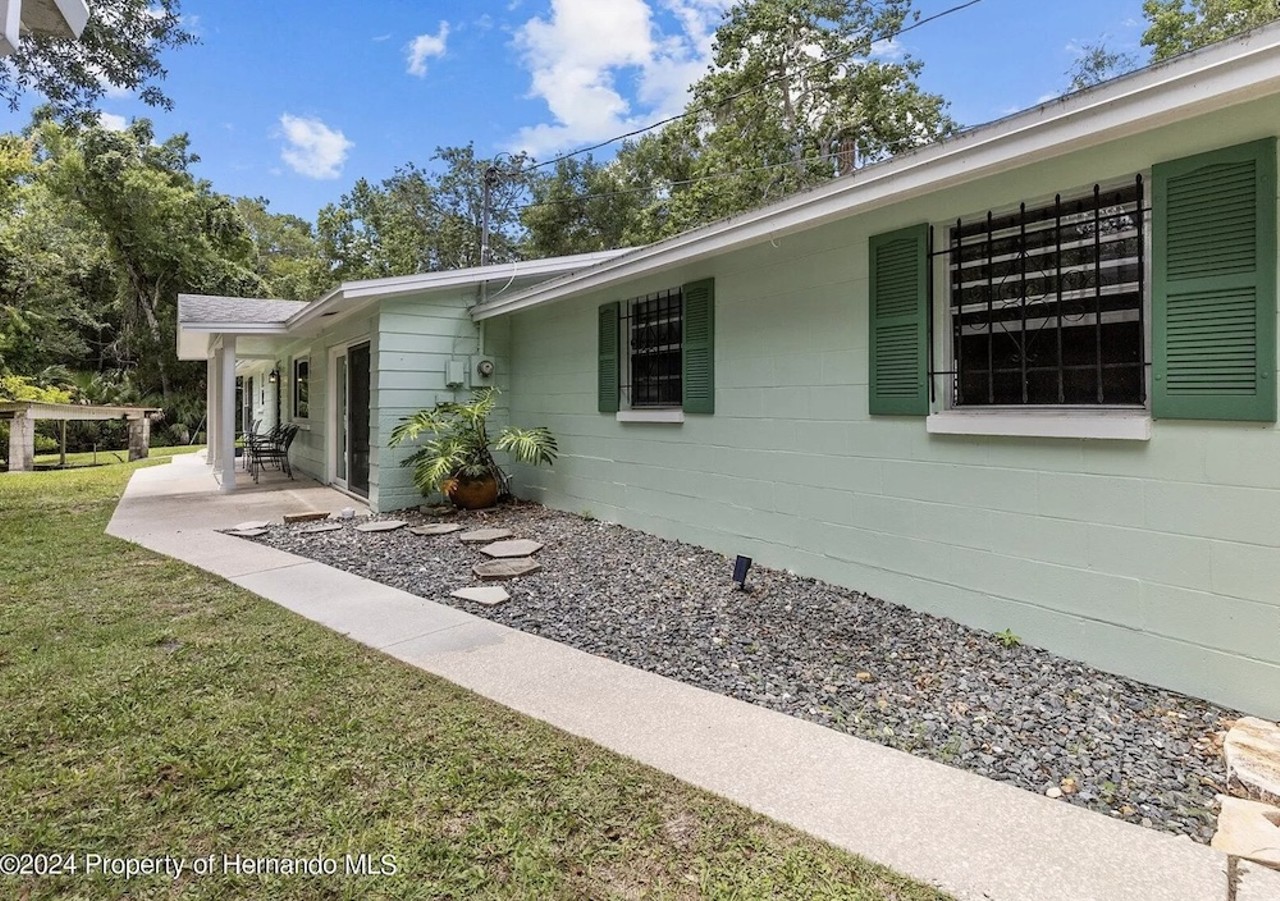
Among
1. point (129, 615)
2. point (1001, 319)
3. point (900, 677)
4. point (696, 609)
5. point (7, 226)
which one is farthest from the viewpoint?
point (7, 226)

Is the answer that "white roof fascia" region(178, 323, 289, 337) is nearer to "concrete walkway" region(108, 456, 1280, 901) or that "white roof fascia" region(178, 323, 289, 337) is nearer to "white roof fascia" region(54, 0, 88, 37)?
"concrete walkway" region(108, 456, 1280, 901)

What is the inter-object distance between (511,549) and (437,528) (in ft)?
4.08

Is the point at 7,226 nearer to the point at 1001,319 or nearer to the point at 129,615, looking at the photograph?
the point at 129,615

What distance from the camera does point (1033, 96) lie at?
523 inches

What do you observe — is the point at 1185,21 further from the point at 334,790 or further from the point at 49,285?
the point at 49,285

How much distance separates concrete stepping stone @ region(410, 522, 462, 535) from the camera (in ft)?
20.3

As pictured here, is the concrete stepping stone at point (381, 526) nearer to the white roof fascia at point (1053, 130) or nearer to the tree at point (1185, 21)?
the white roof fascia at point (1053, 130)

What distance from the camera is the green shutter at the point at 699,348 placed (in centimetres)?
532

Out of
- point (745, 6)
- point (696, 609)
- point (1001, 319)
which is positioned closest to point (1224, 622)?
point (1001, 319)

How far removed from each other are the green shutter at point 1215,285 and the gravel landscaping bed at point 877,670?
1.31 meters

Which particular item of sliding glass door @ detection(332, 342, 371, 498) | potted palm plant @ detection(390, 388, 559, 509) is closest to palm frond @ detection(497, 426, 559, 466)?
potted palm plant @ detection(390, 388, 559, 509)

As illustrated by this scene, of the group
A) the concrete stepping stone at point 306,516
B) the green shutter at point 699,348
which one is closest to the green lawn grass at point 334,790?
the green shutter at point 699,348

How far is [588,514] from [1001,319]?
4.30m

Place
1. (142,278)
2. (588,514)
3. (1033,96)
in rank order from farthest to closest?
(142,278) < (1033,96) < (588,514)
